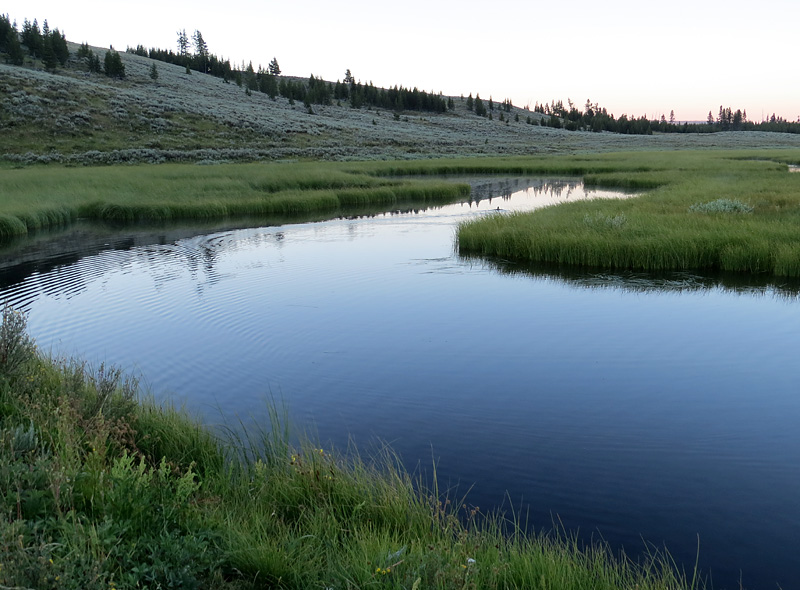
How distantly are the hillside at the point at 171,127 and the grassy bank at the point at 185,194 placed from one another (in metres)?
20.5

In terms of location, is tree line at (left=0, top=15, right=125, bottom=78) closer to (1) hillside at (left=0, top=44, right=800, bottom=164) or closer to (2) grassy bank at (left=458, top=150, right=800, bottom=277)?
(1) hillside at (left=0, top=44, right=800, bottom=164)

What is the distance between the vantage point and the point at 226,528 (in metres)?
4.52

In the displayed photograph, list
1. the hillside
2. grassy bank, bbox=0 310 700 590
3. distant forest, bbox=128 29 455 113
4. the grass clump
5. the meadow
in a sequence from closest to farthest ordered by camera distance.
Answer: grassy bank, bbox=0 310 700 590 < the meadow < the grass clump < the hillside < distant forest, bbox=128 29 455 113

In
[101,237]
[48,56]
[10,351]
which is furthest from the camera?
[48,56]

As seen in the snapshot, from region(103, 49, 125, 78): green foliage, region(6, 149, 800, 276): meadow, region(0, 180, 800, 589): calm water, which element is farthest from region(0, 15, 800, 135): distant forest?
region(0, 180, 800, 589): calm water

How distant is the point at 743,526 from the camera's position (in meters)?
5.80

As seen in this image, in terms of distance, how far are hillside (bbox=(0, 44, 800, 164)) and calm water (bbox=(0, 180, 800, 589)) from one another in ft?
141

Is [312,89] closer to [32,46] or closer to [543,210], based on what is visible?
[32,46]

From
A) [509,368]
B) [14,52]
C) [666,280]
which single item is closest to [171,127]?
[14,52]

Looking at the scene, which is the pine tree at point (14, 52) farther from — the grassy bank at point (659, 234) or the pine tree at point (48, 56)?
the grassy bank at point (659, 234)

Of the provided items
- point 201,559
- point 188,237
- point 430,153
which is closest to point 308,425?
point 201,559

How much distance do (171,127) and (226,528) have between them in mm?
71962

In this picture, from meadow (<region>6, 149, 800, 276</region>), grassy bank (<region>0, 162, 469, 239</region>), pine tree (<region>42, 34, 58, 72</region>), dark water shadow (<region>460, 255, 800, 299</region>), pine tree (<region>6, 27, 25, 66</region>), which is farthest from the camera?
pine tree (<region>42, 34, 58, 72</region>)

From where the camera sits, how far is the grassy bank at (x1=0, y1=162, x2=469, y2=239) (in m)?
28.0
